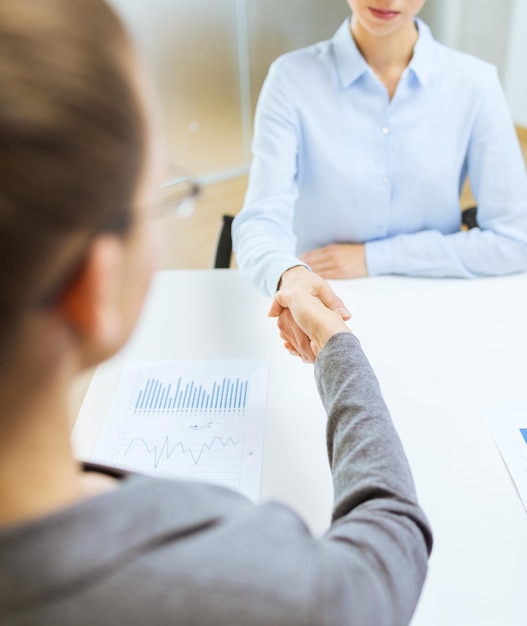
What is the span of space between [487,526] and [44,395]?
617mm

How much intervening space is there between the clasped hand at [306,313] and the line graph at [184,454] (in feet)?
0.60

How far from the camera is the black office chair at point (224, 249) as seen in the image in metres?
1.56

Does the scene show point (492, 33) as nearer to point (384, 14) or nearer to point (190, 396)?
point (384, 14)

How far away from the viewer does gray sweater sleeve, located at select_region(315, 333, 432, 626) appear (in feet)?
1.54

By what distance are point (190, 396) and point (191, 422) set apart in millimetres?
61

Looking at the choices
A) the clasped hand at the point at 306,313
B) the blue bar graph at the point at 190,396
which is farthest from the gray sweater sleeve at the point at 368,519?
the blue bar graph at the point at 190,396

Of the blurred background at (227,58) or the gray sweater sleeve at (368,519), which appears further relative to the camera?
the blurred background at (227,58)

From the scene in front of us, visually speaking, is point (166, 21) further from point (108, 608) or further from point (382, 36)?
point (108, 608)

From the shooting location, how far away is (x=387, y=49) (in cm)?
139

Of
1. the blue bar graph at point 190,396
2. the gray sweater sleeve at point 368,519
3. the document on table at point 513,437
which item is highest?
the gray sweater sleeve at point 368,519

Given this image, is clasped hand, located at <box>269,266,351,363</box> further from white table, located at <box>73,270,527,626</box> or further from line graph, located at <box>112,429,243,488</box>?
line graph, located at <box>112,429,243,488</box>

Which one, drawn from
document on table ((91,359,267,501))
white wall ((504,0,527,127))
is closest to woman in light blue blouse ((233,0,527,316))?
document on table ((91,359,267,501))

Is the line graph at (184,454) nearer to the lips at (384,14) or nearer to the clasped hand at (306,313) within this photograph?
the clasped hand at (306,313)

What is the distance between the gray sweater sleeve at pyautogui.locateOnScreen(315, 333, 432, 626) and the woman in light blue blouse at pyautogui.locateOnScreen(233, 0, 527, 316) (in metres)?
0.64
